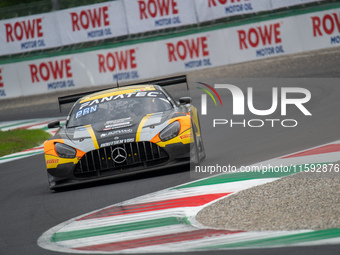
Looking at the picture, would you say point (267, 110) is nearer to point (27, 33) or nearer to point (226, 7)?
point (226, 7)

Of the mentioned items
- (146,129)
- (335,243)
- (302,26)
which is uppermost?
(302,26)

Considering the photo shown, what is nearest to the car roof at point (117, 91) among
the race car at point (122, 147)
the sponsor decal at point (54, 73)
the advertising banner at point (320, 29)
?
the race car at point (122, 147)

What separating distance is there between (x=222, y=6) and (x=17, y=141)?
367 inches

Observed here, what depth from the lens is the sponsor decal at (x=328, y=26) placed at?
816 inches

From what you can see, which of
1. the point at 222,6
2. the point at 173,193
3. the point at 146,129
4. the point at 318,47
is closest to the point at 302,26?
the point at 318,47

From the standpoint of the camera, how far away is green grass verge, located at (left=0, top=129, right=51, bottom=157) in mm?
15166

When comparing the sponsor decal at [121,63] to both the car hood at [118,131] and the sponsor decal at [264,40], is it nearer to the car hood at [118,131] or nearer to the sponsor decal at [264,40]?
the sponsor decal at [264,40]

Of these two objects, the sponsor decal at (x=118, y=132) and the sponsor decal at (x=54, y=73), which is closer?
the sponsor decal at (x=118, y=132)

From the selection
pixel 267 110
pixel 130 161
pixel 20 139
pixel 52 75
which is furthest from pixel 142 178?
pixel 52 75

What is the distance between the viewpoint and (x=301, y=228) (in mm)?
5762

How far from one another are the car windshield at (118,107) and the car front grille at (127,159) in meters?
0.80

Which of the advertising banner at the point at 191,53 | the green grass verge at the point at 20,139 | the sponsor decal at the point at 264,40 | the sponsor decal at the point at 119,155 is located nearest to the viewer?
the sponsor decal at the point at 119,155

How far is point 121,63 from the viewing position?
74.5 feet

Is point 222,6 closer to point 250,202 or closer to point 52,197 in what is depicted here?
point 52,197
